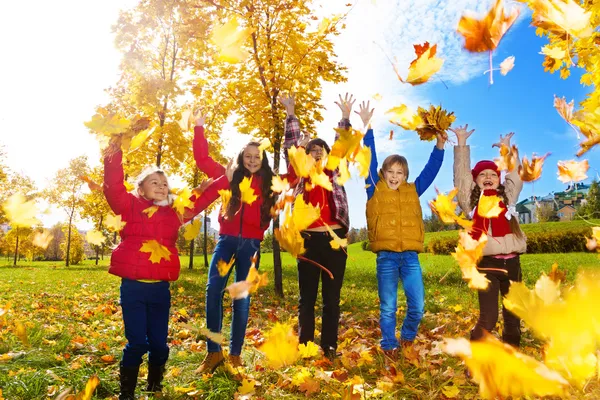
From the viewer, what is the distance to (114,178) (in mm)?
2812

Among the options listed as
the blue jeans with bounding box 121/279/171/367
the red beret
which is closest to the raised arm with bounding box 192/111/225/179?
the blue jeans with bounding box 121/279/171/367

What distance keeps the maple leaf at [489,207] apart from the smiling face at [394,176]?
0.64 metres

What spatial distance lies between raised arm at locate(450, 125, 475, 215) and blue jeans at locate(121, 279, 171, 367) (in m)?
2.33

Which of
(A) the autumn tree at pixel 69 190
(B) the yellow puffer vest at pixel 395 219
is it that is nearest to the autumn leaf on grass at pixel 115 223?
(B) the yellow puffer vest at pixel 395 219

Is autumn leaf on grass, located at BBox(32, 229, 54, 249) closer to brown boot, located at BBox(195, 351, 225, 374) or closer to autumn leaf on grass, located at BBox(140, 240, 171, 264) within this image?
autumn leaf on grass, located at BBox(140, 240, 171, 264)

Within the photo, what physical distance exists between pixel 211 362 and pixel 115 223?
127 centimetres

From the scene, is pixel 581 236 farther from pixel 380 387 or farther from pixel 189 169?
pixel 380 387

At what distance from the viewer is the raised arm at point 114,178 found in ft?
9.11

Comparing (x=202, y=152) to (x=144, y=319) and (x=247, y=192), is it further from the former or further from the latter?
(x=144, y=319)

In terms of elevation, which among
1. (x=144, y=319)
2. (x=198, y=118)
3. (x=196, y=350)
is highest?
(x=198, y=118)

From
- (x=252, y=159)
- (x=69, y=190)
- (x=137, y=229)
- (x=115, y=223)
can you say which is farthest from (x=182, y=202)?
(x=69, y=190)

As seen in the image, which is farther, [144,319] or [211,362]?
[211,362]

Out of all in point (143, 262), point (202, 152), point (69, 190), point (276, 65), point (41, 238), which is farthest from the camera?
point (69, 190)

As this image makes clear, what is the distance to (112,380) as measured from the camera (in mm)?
3221
